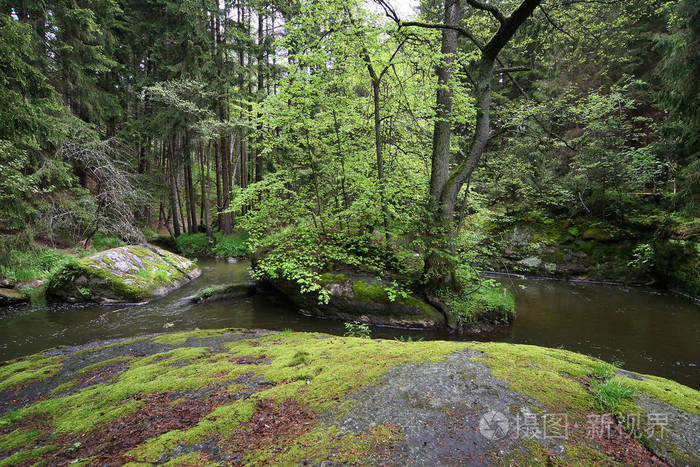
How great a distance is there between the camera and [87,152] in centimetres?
1112

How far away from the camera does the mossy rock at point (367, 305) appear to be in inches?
299

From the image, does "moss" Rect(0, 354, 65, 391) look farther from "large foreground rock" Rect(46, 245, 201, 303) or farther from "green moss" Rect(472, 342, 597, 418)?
"green moss" Rect(472, 342, 597, 418)

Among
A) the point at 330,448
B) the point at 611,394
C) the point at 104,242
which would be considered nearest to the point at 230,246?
the point at 104,242

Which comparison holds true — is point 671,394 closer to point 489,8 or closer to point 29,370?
point 489,8

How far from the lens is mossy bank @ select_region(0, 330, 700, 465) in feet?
6.81

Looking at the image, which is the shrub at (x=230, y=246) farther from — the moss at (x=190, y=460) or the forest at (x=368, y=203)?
the moss at (x=190, y=460)

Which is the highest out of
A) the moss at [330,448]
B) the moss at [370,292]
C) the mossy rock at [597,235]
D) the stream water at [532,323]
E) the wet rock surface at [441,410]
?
the mossy rock at [597,235]

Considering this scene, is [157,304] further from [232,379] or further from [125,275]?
[232,379]

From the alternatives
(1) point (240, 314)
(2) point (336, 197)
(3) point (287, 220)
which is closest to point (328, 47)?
(2) point (336, 197)

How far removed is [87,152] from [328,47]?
10425mm

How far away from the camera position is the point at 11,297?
8.33 meters

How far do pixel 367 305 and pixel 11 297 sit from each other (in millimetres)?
10169

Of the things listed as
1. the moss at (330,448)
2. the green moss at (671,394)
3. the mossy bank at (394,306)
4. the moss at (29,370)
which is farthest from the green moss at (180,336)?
the green moss at (671,394)

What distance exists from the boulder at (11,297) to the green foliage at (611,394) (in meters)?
13.1
